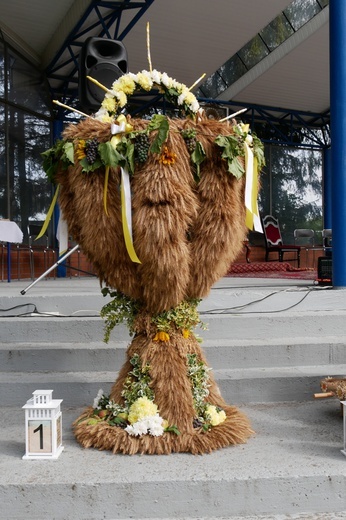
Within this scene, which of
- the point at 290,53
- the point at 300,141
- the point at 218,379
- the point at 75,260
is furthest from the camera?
the point at 300,141

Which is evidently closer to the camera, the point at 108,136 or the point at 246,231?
the point at 108,136

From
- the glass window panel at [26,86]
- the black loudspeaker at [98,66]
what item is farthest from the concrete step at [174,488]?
the glass window panel at [26,86]

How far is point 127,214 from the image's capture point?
73.2 inches

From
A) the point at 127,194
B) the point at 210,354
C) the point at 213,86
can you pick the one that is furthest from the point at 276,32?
the point at 127,194

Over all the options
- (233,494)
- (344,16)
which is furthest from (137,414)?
(344,16)

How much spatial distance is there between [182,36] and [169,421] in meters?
7.29

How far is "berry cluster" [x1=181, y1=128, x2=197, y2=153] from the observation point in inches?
75.2

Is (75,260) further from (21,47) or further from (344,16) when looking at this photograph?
(344,16)

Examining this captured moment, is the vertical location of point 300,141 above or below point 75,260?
above

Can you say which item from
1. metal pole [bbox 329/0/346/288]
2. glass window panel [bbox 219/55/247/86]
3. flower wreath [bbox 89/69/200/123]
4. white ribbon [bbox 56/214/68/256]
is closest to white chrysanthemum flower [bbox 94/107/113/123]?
flower wreath [bbox 89/69/200/123]

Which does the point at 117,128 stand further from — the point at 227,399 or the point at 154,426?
the point at 227,399

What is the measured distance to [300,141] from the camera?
12.1 meters

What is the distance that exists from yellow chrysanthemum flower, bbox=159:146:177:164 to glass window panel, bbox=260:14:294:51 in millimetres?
7599

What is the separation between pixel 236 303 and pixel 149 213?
1627 millimetres
